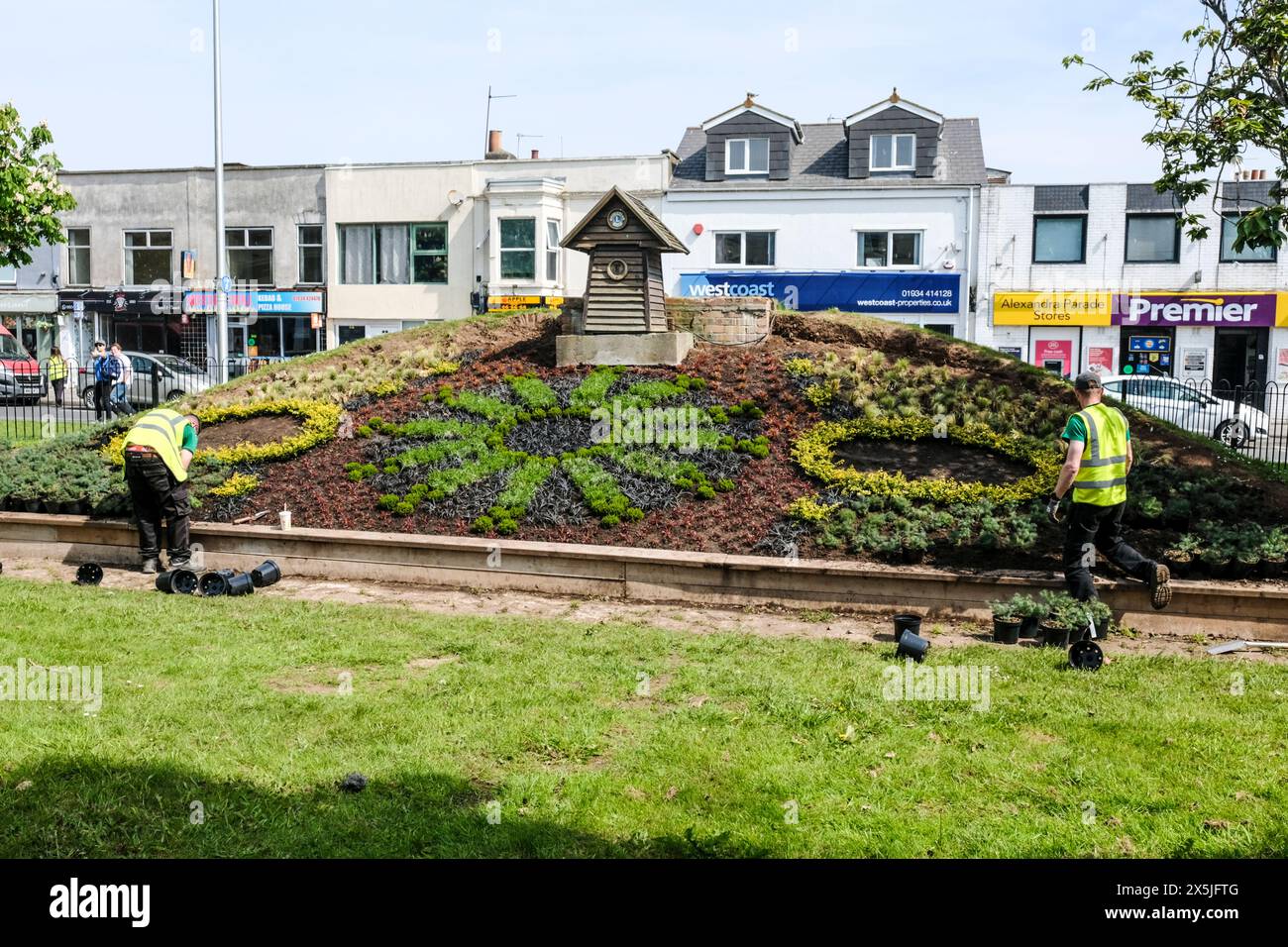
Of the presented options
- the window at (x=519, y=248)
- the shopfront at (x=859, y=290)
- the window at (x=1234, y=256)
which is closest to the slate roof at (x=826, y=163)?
the shopfront at (x=859, y=290)

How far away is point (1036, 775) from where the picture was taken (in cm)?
580

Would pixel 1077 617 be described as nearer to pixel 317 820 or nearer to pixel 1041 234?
pixel 317 820

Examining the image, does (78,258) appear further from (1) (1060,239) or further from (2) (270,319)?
(1) (1060,239)

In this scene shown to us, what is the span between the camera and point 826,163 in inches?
1448

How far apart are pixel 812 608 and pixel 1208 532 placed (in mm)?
3682

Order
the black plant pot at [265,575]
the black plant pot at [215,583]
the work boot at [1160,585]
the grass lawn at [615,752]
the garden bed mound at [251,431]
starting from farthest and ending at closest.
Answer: the garden bed mound at [251,431] < the black plant pot at [265,575] < the black plant pot at [215,583] < the work boot at [1160,585] < the grass lawn at [615,752]

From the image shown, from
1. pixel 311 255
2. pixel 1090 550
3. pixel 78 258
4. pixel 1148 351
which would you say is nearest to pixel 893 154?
pixel 1148 351

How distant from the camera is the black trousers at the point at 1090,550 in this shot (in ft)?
29.5

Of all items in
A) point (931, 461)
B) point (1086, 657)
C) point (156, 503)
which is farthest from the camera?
point (931, 461)

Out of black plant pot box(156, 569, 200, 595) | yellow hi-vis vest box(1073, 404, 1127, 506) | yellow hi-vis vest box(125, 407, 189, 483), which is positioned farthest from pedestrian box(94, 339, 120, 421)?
yellow hi-vis vest box(1073, 404, 1127, 506)

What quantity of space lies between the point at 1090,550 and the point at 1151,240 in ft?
94.5

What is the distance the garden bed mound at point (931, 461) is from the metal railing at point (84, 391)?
1009 centimetres

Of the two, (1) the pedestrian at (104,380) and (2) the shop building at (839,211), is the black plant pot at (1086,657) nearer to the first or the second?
(1) the pedestrian at (104,380)

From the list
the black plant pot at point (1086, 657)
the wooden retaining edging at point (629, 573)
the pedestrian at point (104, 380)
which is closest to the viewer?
A: the black plant pot at point (1086, 657)
